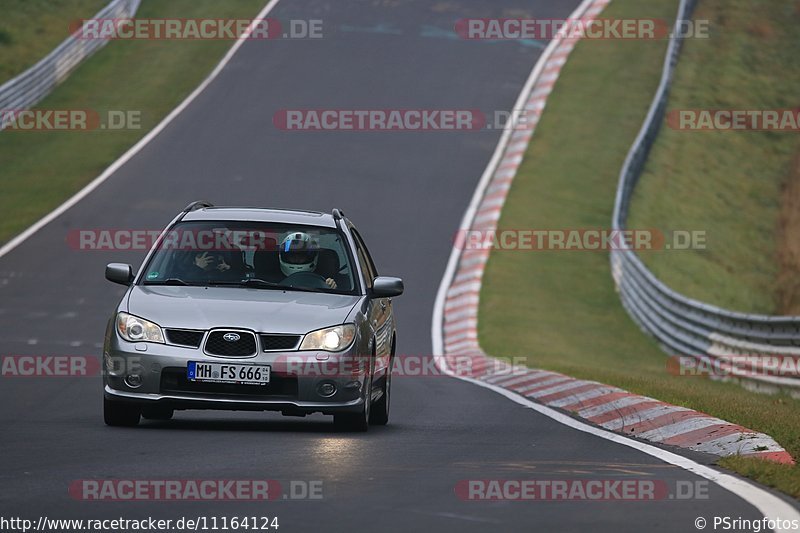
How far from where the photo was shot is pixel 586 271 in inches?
1074

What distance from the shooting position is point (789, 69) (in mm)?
40781

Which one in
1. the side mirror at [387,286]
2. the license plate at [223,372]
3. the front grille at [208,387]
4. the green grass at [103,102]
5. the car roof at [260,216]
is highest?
the green grass at [103,102]

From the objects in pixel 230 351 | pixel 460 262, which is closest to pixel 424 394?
pixel 230 351

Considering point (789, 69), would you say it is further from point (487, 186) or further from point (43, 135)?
point (43, 135)

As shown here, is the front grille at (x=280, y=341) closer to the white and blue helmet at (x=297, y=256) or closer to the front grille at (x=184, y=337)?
the front grille at (x=184, y=337)

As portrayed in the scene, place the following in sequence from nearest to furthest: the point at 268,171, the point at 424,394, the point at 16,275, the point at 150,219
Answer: the point at 424,394 → the point at 16,275 → the point at 150,219 → the point at 268,171

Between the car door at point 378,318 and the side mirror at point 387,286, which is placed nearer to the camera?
the side mirror at point 387,286

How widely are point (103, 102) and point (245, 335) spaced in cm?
2513

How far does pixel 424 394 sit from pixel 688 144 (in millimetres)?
20751

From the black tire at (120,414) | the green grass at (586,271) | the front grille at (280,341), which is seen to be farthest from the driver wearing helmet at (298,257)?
the green grass at (586,271)

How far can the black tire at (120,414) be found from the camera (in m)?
11.1

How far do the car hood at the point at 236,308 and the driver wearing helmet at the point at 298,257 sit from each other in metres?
0.42

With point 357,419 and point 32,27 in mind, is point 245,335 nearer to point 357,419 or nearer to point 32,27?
point 357,419

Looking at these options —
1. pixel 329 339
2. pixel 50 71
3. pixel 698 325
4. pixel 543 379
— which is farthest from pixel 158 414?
pixel 50 71
